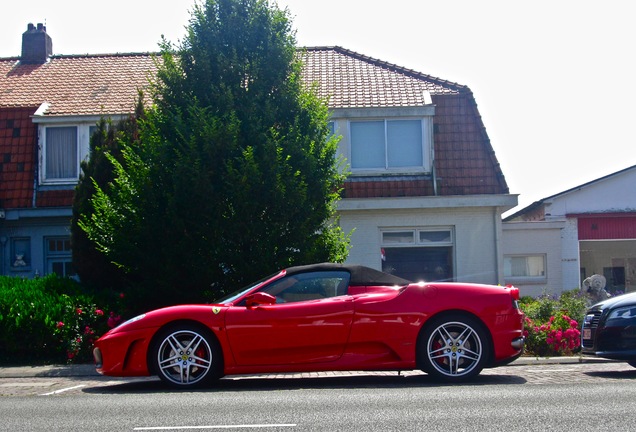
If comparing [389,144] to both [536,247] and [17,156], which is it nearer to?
[536,247]

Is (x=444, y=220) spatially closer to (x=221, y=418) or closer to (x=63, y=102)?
(x=63, y=102)

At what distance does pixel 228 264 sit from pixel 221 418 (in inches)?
245

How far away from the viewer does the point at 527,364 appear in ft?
37.1

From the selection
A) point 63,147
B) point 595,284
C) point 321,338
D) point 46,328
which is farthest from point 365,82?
point 321,338

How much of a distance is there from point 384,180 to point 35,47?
1098cm

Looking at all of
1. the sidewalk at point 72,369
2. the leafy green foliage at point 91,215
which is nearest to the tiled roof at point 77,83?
the leafy green foliage at point 91,215

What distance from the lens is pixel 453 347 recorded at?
907 cm

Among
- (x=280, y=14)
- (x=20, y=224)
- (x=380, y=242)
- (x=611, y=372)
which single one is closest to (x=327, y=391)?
(x=611, y=372)

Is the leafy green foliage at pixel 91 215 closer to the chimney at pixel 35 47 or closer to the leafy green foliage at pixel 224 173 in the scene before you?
the leafy green foliage at pixel 224 173

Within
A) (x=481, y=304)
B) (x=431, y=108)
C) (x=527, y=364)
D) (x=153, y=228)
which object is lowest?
(x=527, y=364)

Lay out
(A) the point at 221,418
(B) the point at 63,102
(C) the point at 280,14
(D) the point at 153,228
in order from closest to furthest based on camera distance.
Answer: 1. (A) the point at 221,418
2. (D) the point at 153,228
3. (C) the point at 280,14
4. (B) the point at 63,102

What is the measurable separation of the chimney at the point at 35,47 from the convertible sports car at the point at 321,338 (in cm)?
1614

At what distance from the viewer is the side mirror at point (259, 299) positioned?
9.11 m

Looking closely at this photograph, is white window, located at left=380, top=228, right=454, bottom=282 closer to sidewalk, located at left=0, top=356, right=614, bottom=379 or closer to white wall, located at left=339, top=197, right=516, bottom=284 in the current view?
white wall, located at left=339, top=197, right=516, bottom=284
